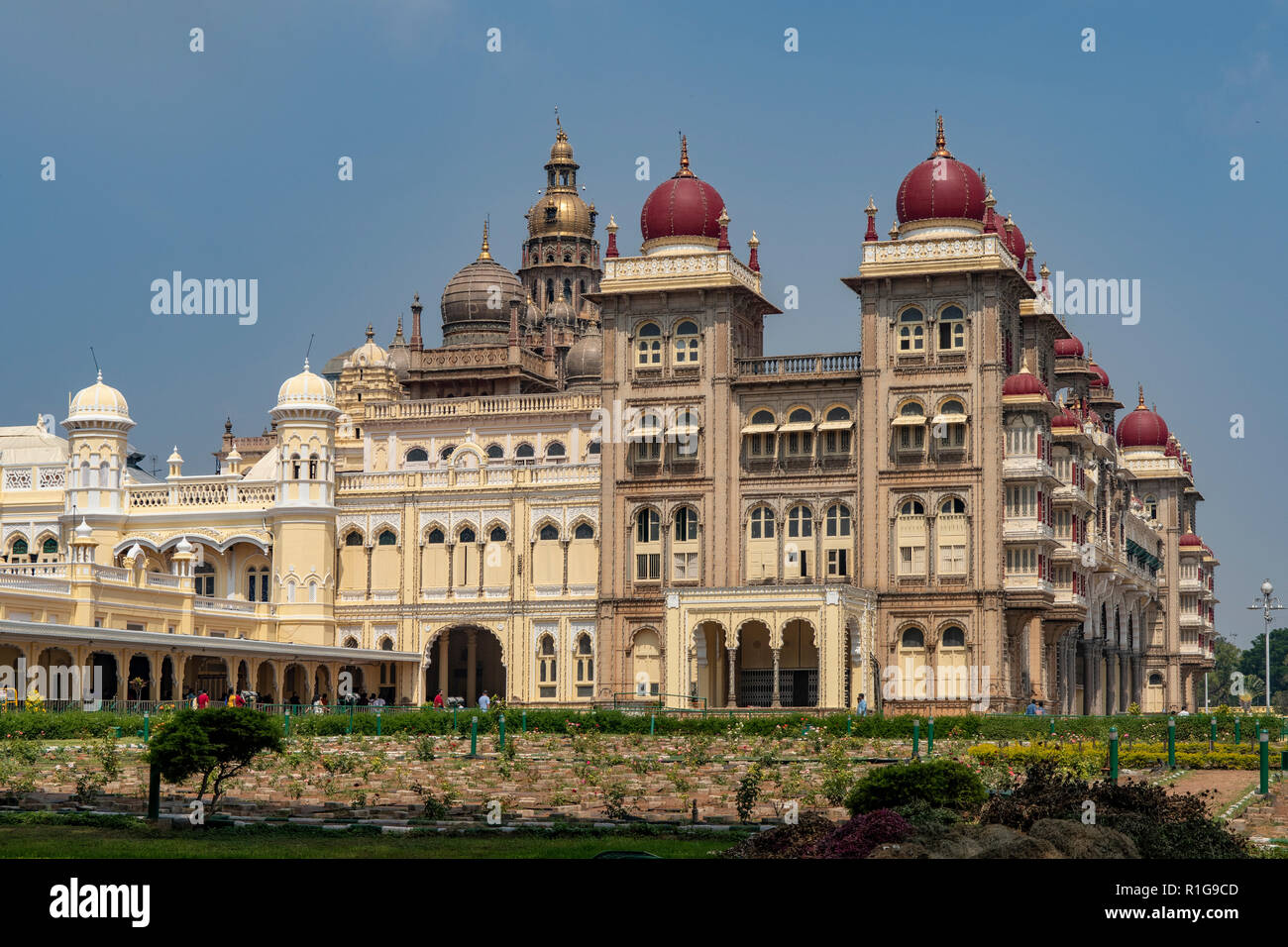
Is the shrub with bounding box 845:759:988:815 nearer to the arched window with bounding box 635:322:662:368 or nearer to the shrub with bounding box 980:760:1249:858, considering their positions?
the shrub with bounding box 980:760:1249:858

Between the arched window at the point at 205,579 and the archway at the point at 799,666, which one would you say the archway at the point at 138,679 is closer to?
the arched window at the point at 205,579

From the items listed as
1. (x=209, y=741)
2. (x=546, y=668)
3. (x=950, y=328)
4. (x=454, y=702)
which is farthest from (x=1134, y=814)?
(x=454, y=702)

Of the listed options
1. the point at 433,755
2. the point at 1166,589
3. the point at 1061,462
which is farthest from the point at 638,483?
the point at 1166,589

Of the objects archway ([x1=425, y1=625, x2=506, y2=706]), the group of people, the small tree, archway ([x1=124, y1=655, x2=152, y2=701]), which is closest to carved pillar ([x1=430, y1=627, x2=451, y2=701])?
the group of people

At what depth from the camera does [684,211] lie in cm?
6931

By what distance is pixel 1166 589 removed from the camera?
92.9m

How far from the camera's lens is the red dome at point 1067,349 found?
84.3 metres

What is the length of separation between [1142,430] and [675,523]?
34435mm

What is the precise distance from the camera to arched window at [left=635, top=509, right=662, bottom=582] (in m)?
68.4

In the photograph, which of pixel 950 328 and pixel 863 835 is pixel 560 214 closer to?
pixel 950 328

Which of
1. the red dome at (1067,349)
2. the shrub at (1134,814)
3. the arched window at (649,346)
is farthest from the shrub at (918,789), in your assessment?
the red dome at (1067,349)

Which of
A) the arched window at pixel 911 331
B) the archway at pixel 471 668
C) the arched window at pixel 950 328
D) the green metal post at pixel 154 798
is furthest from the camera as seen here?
the archway at pixel 471 668

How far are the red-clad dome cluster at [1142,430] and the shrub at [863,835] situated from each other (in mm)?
76342
